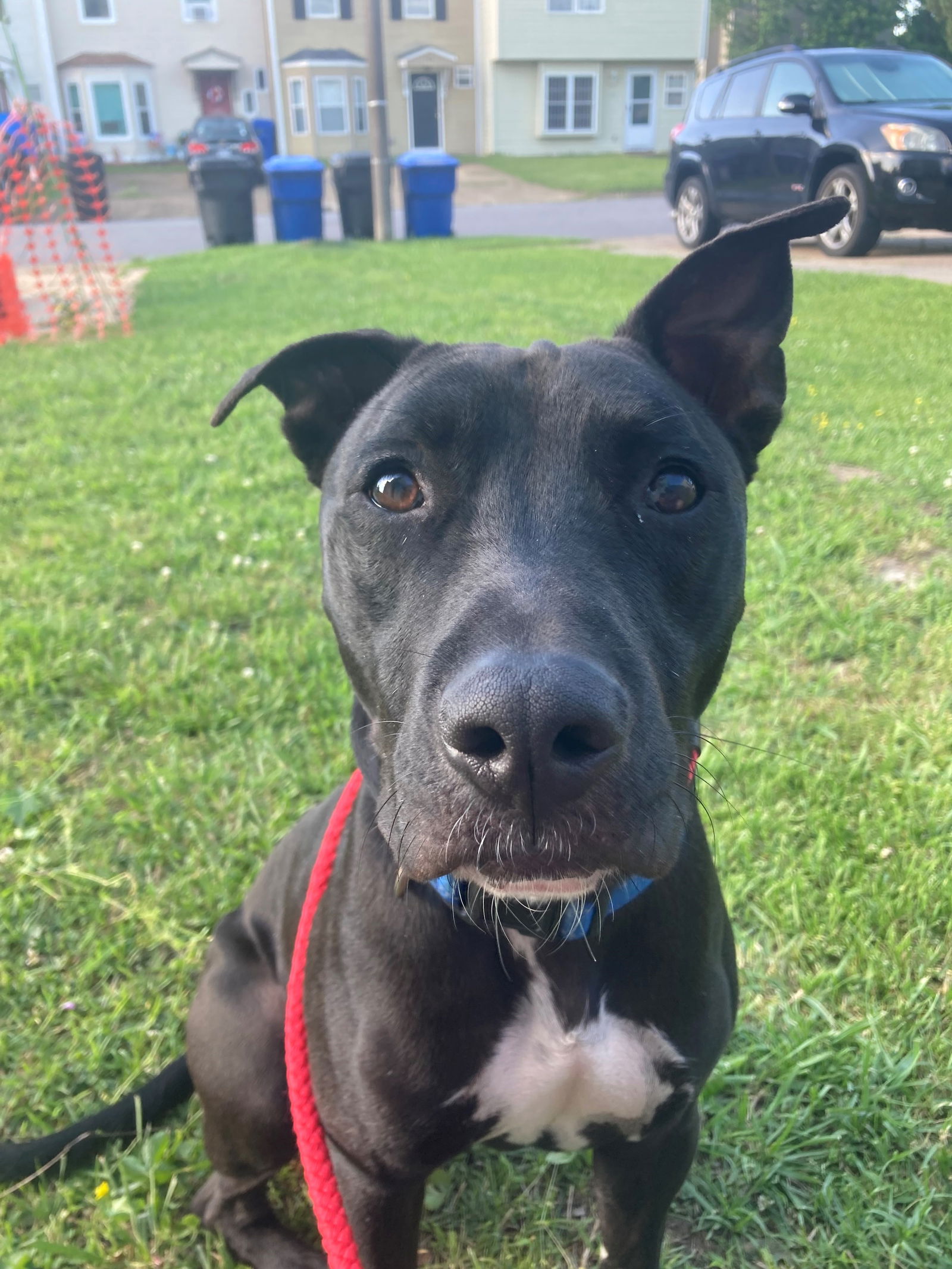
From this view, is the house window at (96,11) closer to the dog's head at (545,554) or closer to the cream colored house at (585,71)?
the cream colored house at (585,71)

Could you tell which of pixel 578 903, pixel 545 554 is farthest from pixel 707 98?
pixel 578 903

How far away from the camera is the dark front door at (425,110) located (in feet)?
133

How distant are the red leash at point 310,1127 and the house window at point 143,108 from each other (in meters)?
48.1

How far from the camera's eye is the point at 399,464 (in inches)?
66.1

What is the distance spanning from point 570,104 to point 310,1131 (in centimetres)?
4390

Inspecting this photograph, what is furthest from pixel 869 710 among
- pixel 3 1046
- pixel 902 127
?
pixel 902 127

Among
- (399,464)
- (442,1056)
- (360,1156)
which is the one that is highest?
(399,464)

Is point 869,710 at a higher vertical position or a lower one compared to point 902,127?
lower

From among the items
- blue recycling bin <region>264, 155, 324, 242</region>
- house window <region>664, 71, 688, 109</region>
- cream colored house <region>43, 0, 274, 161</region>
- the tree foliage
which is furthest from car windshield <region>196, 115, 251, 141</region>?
blue recycling bin <region>264, 155, 324, 242</region>

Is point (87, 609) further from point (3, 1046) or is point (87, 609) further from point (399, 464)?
point (399, 464)

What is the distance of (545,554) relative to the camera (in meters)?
1.48

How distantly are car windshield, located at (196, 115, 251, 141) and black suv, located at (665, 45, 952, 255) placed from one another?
83.8 ft

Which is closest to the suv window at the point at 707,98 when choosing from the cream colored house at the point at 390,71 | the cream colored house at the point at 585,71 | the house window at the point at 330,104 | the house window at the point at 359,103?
the cream colored house at the point at 585,71

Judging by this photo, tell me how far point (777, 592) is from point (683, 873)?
2.68 meters
